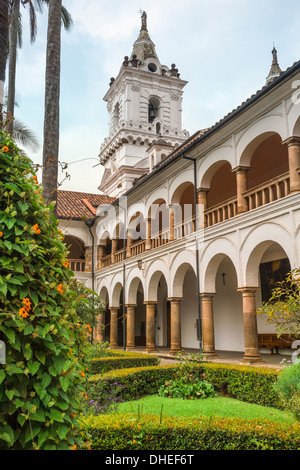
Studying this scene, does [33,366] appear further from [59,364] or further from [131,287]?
[131,287]

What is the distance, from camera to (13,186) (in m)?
2.29

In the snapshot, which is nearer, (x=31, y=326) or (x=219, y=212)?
(x=31, y=326)

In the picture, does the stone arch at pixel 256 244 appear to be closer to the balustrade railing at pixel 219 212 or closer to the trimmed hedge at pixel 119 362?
the balustrade railing at pixel 219 212

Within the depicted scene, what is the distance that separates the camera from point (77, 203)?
1064 inches

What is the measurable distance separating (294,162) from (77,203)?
18.0 meters

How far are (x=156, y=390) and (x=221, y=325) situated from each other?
1001 cm

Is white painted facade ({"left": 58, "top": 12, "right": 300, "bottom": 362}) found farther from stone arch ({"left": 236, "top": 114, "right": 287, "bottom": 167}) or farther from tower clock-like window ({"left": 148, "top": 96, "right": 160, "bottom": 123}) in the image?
tower clock-like window ({"left": 148, "top": 96, "right": 160, "bottom": 123})

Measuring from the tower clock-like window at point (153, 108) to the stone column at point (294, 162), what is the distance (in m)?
22.3

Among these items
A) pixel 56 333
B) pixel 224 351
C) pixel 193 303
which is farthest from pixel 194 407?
pixel 193 303

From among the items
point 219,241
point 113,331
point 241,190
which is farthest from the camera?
point 113,331

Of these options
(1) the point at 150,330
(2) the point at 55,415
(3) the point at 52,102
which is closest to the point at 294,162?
(3) the point at 52,102

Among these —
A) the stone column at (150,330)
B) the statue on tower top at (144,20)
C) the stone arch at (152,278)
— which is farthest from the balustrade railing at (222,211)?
the statue on tower top at (144,20)

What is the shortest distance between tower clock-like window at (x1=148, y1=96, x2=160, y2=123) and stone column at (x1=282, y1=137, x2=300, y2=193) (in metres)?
22.3

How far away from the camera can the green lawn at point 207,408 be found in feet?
23.4
